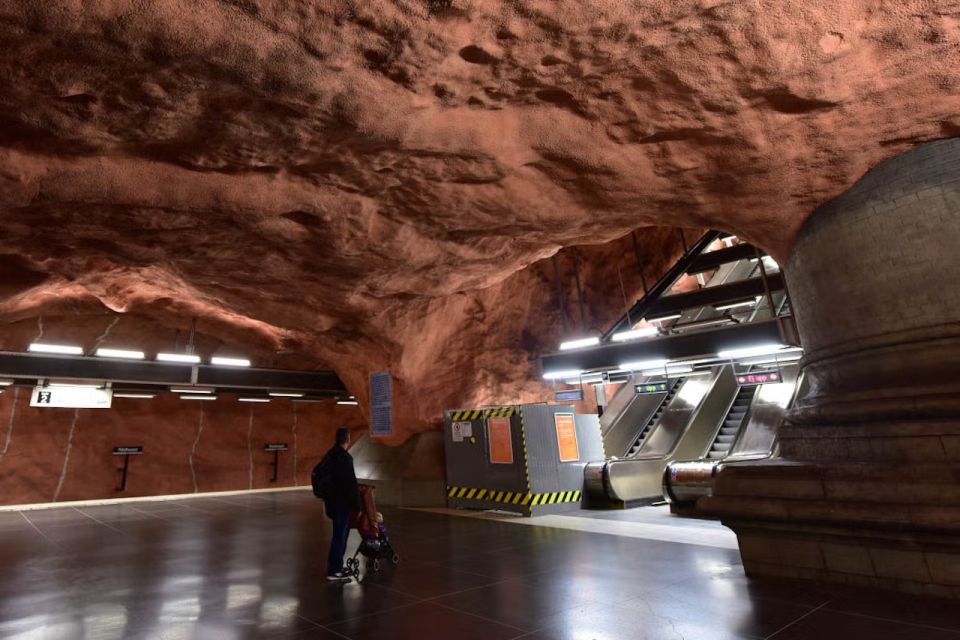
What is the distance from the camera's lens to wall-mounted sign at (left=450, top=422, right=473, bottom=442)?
1120 centimetres

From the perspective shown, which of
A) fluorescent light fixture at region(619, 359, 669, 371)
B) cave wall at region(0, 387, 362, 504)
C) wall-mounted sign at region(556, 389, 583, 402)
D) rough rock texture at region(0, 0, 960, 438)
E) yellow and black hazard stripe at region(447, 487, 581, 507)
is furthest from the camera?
cave wall at region(0, 387, 362, 504)

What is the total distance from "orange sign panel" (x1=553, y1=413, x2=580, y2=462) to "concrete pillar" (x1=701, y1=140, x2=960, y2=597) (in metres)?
5.52

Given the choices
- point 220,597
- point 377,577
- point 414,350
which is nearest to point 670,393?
point 414,350

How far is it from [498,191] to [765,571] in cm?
459

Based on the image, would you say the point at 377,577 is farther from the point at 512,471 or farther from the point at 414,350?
the point at 414,350

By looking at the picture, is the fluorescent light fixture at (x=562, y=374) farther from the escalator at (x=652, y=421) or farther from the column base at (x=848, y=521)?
the column base at (x=848, y=521)

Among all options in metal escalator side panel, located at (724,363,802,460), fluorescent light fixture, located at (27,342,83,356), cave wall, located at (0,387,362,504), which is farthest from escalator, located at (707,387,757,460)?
cave wall, located at (0,387,362,504)

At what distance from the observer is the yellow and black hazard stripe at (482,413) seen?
34.0ft

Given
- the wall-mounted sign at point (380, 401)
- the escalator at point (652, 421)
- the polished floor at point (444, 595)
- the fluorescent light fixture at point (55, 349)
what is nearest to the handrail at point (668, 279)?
the escalator at point (652, 421)

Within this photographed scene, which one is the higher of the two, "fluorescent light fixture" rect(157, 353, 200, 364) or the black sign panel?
"fluorescent light fixture" rect(157, 353, 200, 364)

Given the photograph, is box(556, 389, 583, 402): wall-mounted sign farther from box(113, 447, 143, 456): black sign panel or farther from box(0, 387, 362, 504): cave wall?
box(113, 447, 143, 456): black sign panel

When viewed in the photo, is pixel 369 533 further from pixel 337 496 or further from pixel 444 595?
pixel 444 595

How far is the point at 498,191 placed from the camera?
5.79m

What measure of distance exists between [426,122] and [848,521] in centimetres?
482
